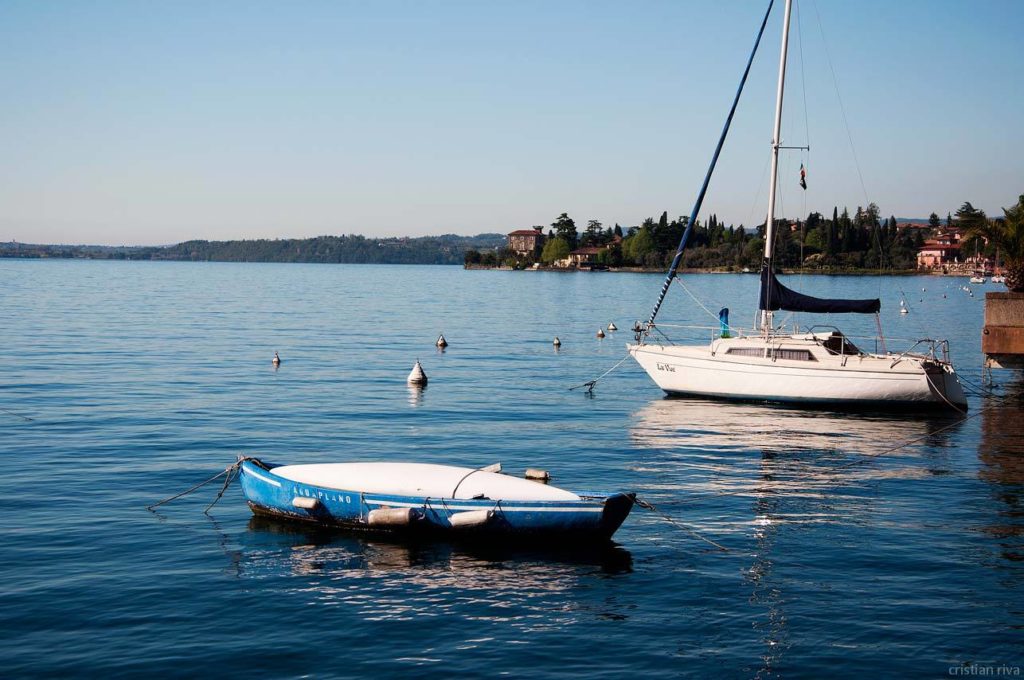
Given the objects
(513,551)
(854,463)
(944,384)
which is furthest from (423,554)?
(944,384)

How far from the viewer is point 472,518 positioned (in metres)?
23.5

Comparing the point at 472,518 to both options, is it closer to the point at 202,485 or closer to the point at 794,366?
the point at 202,485

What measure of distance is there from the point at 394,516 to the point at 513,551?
3.00m

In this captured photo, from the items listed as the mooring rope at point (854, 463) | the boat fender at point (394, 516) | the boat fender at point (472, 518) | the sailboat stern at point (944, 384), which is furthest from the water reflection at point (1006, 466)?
the boat fender at point (394, 516)

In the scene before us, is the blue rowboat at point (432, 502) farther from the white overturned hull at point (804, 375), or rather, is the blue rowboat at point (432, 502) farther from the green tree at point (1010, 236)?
the green tree at point (1010, 236)

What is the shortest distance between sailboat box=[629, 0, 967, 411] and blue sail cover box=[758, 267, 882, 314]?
0.05 meters

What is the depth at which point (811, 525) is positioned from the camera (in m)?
26.3

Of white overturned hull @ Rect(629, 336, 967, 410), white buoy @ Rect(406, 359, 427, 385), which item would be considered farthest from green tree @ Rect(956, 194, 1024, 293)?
white buoy @ Rect(406, 359, 427, 385)

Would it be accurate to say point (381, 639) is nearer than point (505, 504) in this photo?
Yes

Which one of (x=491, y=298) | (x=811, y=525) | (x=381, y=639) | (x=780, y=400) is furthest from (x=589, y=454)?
(x=491, y=298)

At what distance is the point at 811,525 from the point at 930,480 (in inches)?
307

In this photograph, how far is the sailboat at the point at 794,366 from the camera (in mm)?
43781

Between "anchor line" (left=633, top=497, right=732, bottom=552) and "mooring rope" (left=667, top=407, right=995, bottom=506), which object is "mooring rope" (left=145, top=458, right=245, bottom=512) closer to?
"anchor line" (left=633, top=497, right=732, bottom=552)

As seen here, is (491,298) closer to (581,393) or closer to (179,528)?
(581,393)
